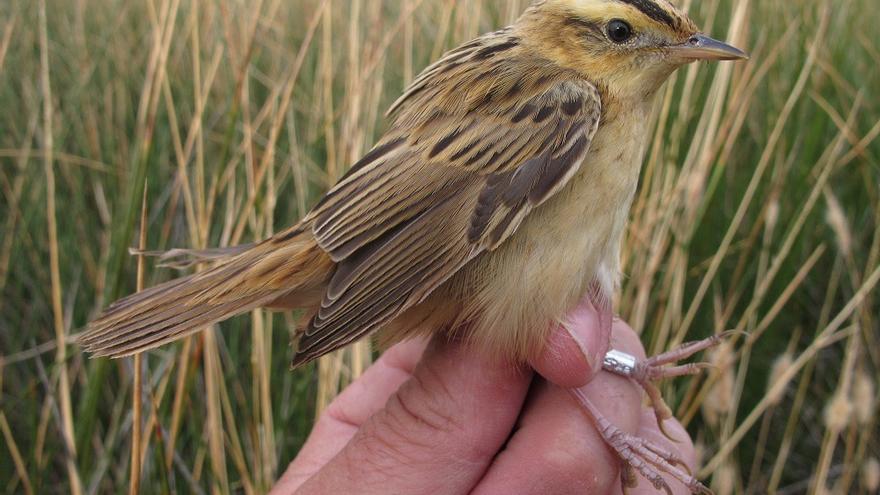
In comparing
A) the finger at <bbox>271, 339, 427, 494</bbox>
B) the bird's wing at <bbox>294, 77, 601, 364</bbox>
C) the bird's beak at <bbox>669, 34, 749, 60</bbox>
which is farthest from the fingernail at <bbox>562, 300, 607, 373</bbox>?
the bird's beak at <bbox>669, 34, 749, 60</bbox>

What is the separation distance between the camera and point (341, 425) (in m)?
1.96

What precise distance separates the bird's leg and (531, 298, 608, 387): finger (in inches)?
5.0

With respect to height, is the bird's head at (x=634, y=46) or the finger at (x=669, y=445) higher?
the bird's head at (x=634, y=46)

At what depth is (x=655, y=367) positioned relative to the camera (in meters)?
1.83

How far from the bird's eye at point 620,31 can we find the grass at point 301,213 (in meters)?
0.51

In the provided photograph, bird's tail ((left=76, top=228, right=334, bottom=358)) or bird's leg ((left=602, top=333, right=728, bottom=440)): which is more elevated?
bird's tail ((left=76, top=228, right=334, bottom=358))

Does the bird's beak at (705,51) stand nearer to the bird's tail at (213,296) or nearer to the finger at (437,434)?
the finger at (437,434)

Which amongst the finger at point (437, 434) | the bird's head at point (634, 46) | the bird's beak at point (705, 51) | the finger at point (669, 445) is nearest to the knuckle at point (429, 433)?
the finger at point (437, 434)

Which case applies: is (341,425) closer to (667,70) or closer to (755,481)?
(667,70)

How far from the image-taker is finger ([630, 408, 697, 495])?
180 centimetres

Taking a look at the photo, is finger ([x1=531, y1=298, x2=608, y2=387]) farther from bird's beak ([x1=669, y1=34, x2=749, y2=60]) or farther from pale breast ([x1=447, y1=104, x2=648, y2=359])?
bird's beak ([x1=669, y1=34, x2=749, y2=60])

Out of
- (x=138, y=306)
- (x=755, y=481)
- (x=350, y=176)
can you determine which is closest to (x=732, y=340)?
(x=755, y=481)

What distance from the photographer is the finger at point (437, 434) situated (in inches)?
62.2

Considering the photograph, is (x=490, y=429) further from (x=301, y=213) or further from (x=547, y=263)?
(x=301, y=213)
